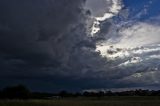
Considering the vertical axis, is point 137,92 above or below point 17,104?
above

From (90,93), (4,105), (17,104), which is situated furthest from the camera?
(90,93)

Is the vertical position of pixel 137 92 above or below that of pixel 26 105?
above

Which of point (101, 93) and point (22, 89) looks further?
point (101, 93)

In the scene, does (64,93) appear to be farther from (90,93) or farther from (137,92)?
(137,92)

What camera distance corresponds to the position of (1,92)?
103 metres

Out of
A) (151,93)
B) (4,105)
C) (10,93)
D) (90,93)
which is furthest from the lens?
(90,93)

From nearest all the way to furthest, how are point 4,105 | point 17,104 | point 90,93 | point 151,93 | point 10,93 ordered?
1. point 4,105
2. point 17,104
3. point 10,93
4. point 151,93
5. point 90,93

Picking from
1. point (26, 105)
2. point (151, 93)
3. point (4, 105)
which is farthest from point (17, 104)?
point (151, 93)

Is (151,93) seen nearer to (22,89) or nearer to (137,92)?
(137,92)

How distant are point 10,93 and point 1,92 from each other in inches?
127

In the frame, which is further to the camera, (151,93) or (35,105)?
(151,93)

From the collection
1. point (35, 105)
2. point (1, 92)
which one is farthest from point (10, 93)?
point (35, 105)

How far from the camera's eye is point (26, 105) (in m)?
46.3

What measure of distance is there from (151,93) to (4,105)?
127022 millimetres
